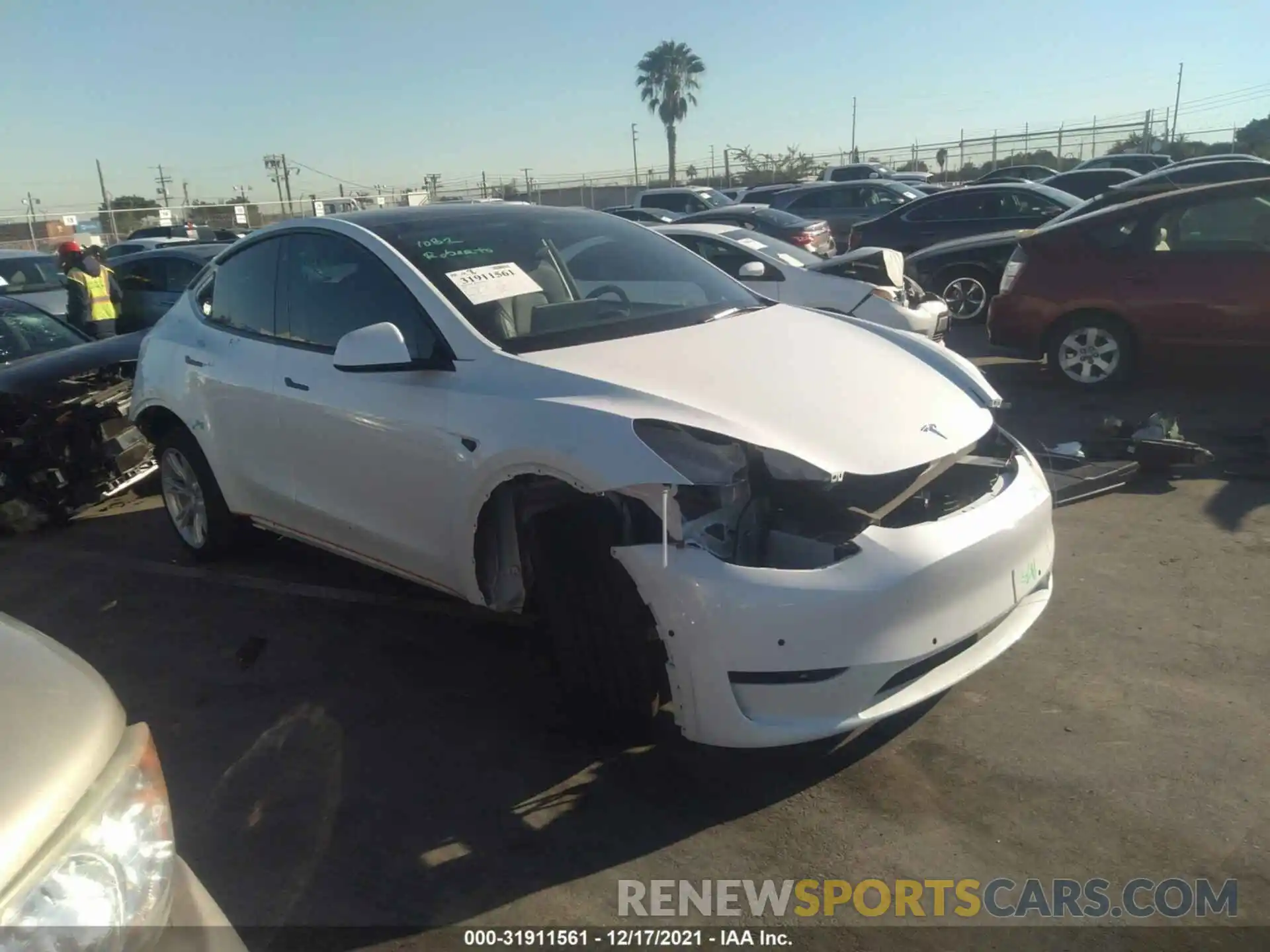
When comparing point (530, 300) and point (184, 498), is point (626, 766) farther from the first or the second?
point (184, 498)

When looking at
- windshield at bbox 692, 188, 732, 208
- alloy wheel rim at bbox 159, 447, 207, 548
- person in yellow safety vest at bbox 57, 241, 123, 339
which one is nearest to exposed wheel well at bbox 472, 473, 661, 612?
alloy wheel rim at bbox 159, 447, 207, 548

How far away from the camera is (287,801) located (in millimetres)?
3188

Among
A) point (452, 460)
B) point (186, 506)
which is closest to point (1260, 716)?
point (452, 460)

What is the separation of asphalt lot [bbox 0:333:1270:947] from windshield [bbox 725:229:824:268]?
5.03 m

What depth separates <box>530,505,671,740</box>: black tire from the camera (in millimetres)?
3012

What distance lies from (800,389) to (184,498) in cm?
377

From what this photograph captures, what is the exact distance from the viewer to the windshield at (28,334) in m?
7.34

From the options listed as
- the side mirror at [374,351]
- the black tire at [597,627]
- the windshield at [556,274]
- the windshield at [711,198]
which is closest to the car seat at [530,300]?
the windshield at [556,274]

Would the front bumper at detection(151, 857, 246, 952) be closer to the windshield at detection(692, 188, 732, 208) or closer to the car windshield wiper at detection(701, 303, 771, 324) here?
the car windshield wiper at detection(701, 303, 771, 324)

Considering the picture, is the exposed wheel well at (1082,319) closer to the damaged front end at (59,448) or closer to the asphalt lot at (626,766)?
the asphalt lot at (626,766)

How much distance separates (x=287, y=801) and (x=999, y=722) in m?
2.38

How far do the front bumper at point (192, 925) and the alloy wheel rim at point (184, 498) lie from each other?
3.88m

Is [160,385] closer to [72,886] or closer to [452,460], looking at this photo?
[452,460]

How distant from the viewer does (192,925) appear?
1548mm
